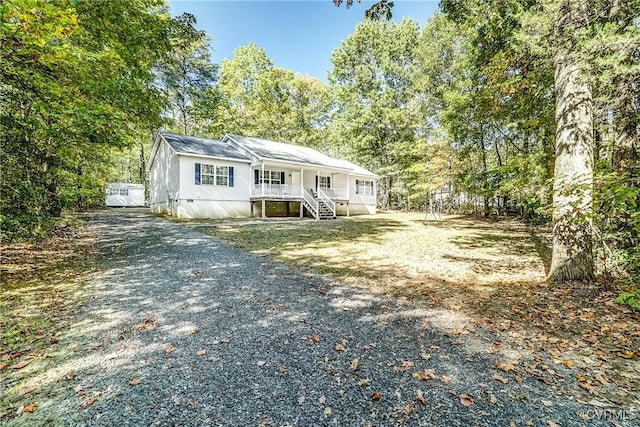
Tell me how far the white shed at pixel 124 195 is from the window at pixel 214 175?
19.0 meters

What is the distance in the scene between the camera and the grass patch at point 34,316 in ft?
8.05

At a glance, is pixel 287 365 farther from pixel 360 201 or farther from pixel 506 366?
pixel 360 201

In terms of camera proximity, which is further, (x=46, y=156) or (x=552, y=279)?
(x=46, y=156)

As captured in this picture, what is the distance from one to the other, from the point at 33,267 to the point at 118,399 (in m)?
5.57

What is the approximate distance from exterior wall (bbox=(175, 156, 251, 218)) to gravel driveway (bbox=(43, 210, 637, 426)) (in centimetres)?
1180

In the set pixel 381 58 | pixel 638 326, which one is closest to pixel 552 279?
pixel 638 326

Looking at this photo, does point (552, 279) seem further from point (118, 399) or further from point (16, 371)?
point (16, 371)

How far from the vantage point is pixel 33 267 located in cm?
599

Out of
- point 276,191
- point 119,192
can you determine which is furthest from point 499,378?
point 119,192

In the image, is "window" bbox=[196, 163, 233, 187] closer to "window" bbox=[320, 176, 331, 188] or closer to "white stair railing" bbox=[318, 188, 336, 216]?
"white stair railing" bbox=[318, 188, 336, 216]

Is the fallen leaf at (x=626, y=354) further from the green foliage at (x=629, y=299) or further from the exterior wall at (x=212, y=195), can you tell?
the exterior wall at (x=212, y=195)

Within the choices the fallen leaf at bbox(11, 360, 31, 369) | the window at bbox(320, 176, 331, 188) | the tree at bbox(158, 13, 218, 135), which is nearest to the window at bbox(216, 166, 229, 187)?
the window at bbox(320, 176, 331, 188)

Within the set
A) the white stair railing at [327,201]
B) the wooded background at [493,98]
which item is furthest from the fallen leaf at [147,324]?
the white stair railing at [327,201]

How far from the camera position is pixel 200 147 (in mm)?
Answer: 17438
